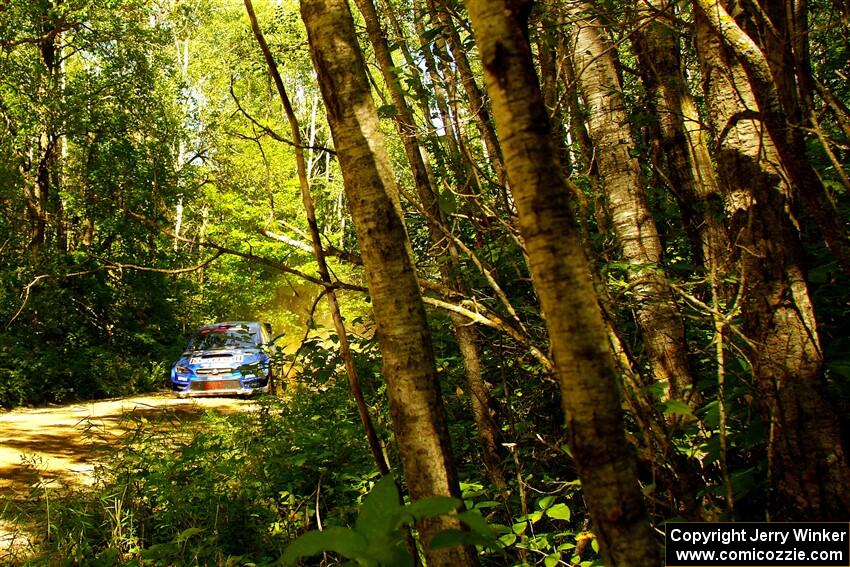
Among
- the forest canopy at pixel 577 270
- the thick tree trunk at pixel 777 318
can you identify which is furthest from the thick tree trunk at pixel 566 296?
the thick tree trunk at pixel 777 318

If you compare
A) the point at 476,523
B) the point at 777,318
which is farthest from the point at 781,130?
the point at 476,523

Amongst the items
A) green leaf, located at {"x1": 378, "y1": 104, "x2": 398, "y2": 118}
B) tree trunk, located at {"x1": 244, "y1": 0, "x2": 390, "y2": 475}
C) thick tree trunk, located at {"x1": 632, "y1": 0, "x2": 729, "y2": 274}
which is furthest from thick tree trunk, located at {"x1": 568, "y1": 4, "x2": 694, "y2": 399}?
tree trunk, located at {"x1": 244, "y1": 0, "x2": 390, "y2": 475}

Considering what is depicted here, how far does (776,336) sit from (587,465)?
1.54 m

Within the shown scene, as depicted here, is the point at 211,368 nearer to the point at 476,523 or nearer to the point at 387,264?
the point at 387,264

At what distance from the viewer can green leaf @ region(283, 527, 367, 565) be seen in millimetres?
1217

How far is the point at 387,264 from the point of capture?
167cm

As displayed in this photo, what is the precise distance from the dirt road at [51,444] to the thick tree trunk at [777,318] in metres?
4.64

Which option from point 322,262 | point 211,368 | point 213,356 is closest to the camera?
point 322,262

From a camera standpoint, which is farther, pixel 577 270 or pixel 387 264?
pixel 387 264

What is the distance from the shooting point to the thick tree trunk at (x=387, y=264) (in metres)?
1.63

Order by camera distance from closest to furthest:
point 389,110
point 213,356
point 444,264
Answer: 1. point 389,110
2. point 444,264
3. point 213,356

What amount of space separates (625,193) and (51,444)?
7751mm

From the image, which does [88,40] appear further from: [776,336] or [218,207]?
[776,336]

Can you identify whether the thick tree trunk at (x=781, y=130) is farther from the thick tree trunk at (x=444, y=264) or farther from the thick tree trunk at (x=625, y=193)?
the thick tree trunk at (x=444, y=264)
